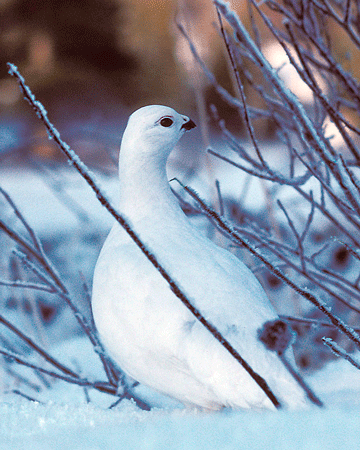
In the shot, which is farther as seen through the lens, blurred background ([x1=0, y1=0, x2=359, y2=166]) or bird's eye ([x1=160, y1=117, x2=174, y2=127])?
blurred background ([x1=0, y1=0, x2=359, y2=166])

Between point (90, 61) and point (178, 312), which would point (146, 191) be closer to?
point (178, 312)

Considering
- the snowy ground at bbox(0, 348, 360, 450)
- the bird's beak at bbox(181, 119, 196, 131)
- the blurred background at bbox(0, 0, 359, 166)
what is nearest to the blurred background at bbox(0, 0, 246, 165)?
the blurred background at bbox(0, 0, 359, 166)

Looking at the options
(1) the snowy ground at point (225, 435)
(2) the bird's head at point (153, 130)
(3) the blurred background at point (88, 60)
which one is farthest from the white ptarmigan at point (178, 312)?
(3) the blurred background at point (88, 60)

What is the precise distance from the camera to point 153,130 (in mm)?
408

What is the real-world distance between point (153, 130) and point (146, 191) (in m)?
0.05

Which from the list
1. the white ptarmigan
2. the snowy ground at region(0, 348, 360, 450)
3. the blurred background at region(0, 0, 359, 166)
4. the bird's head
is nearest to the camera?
the snowy ground at region(0, 348, 360, 450)

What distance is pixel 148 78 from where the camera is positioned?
2.10m

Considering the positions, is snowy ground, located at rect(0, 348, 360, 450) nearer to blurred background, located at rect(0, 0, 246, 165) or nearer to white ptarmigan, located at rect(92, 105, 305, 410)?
white ptarmigan, located at rect(92, 105, 305, 410)

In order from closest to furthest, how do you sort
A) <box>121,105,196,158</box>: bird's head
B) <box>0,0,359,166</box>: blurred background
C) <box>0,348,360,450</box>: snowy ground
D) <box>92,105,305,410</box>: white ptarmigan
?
<box>0,348,360,450</box>: snowy ground
<box>92,105,305,410</box>: white ptarmigan
<box>121,105,196,158</box>: bird's head
<box>0,0,359,166</box>: blurred background

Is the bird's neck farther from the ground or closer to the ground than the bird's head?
closer to the ground

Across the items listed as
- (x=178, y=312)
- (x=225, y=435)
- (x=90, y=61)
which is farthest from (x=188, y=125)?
(x=90, y=61)

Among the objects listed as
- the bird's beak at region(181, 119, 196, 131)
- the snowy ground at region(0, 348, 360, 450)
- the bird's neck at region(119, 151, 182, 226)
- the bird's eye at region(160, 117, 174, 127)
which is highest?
the bird's eye at region(160, 117, 174, 127)

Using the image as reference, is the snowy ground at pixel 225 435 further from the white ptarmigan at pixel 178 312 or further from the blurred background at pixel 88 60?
the blurred background at pixel 88 60

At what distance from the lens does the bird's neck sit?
0.41 m
